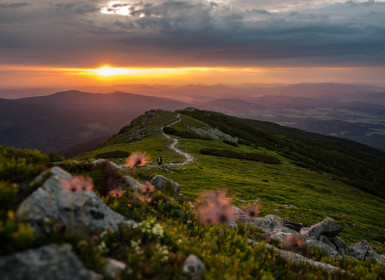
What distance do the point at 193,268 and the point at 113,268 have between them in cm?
199

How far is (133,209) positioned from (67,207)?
9.08 feet

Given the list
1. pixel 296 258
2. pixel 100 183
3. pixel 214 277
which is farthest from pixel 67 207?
pixel 296 258

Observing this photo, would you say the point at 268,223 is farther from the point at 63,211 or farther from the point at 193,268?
the point at 63,211

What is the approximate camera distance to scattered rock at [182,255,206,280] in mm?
6117

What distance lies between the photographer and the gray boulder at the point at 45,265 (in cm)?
448

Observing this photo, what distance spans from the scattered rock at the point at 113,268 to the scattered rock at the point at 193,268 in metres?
1.53

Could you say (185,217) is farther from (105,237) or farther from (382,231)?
(382,231)

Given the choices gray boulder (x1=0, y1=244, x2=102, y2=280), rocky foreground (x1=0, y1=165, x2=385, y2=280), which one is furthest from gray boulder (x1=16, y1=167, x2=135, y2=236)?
gray boulder (x1=0, y1=244, x2=102, y2=280)

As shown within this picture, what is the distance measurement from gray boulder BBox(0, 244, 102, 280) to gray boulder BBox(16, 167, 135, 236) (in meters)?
0.68

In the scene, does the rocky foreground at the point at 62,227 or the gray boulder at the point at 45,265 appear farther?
the rocky foreground at the point at 62,227

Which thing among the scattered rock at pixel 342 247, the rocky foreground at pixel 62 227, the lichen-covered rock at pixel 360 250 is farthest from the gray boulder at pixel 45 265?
the lichen-covered rock at pixel 360 250

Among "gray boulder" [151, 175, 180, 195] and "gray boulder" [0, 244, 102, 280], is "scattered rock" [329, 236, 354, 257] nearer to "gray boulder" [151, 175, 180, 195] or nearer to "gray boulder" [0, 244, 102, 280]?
"gray boulder" [151, 175, 180, 195]

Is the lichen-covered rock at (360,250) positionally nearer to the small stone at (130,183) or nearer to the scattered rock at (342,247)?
the scattered rock at (342,247)

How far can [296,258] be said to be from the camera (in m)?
9.70
